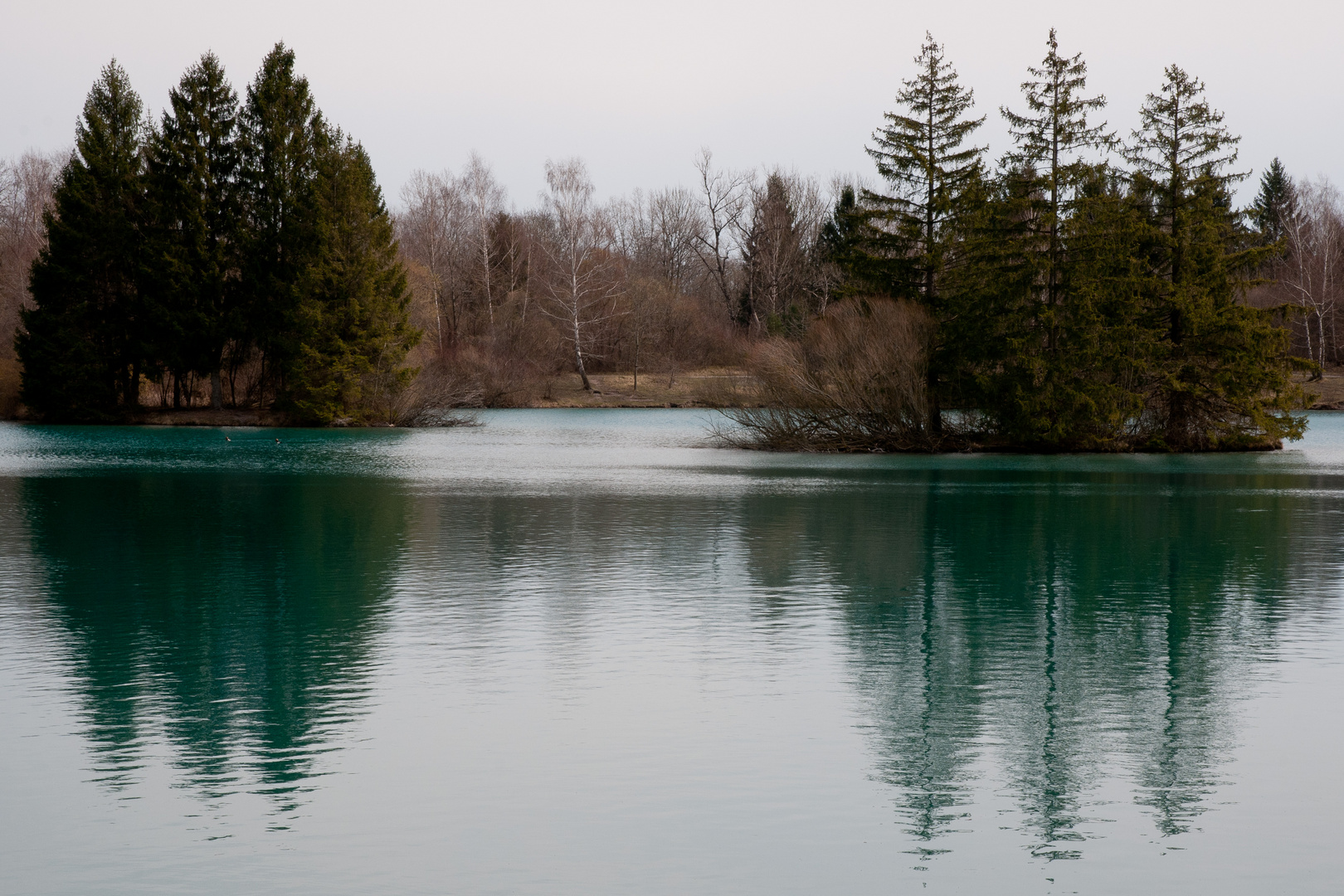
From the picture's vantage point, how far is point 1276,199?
297 feet

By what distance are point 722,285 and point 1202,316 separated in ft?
164

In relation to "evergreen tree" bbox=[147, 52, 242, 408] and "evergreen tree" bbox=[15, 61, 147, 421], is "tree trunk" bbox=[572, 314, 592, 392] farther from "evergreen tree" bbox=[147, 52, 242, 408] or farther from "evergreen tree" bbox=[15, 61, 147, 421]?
"evergreen tree" bbox=[15, 61, 147, 421]

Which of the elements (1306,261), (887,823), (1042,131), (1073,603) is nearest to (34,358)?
(1042,131)

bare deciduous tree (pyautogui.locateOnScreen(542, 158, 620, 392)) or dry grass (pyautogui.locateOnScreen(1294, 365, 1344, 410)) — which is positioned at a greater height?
bare deciduous tree (pyautogui.locateOnScreen(542, 158, 620, 392))

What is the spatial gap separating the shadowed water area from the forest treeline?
18.7 meters

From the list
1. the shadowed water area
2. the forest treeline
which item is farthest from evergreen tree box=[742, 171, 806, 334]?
the shadowed water area

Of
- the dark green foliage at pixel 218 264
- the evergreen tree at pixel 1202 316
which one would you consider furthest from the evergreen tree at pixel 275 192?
the evergreen tree at pixel 1202 316

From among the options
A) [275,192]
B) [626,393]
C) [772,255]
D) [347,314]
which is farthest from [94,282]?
[772,255]

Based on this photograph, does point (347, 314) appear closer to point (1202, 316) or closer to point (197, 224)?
point (197, 224)

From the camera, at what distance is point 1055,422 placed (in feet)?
118

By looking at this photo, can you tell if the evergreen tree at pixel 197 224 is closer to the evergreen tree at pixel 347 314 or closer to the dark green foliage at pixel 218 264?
the dark green foliage at pixel 218 264

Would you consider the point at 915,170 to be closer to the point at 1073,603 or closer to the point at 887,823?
the point at 1073,603

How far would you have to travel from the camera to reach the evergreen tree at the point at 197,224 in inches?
2105

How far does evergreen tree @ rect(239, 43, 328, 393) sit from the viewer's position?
5338 centimetres
